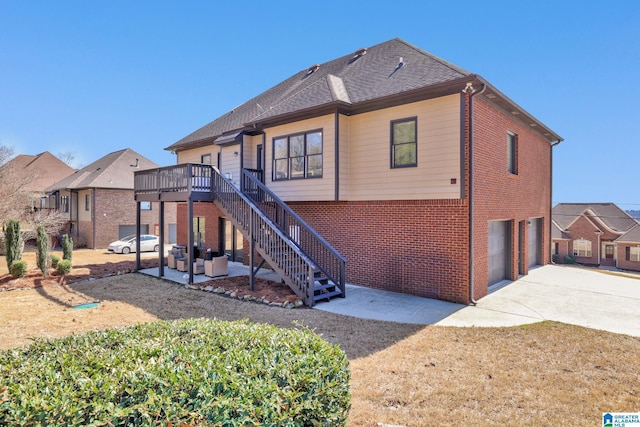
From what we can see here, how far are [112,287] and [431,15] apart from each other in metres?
16.5

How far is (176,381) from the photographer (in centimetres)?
249

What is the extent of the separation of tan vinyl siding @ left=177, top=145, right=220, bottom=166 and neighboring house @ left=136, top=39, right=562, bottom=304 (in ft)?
7.43

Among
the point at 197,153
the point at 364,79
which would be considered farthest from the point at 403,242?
the point at 197,153

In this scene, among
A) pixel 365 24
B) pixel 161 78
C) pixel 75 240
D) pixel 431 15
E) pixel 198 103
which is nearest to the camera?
pixel 431 15

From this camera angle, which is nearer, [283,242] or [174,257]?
[283,242]

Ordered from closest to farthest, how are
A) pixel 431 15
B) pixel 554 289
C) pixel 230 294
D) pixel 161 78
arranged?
pixel 230 294, pixel 554 289, pixel 431 15, pixel 161 78

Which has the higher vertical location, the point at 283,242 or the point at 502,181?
the point at 502,181

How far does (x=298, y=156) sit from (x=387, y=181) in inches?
134

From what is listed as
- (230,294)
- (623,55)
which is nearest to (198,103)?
(230,294)

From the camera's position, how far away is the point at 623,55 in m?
20.8

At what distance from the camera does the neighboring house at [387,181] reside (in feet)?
30.5

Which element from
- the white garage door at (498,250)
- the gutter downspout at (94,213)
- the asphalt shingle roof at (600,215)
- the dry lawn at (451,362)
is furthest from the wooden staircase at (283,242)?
the asphalt shingle roof at (600,215)

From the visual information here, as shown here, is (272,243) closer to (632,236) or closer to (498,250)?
(498,250)

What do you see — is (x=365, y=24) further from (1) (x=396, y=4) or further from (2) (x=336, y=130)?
(2) (x=336, y=130)
